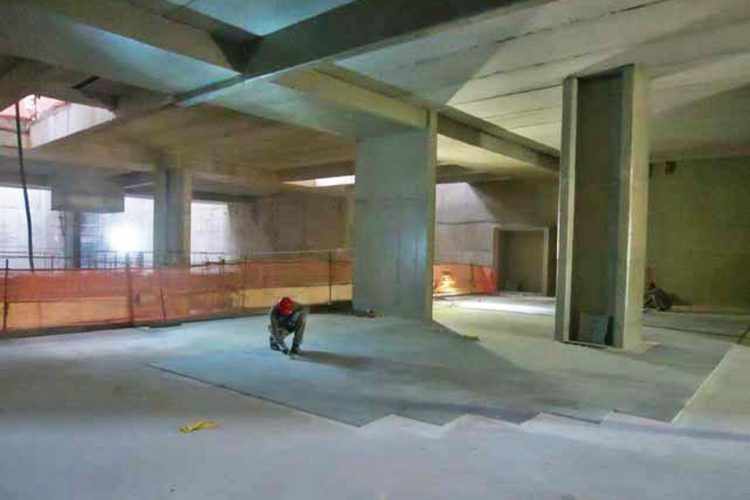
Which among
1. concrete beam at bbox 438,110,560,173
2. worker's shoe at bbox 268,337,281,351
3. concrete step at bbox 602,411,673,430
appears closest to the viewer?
concrete step at bbox 602,411,673,430

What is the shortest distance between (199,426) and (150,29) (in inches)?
185

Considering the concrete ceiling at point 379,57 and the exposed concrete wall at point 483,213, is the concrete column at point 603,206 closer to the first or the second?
the concrete ceiling at point 379,57

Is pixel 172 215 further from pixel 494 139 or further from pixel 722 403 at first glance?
pixel 722 403

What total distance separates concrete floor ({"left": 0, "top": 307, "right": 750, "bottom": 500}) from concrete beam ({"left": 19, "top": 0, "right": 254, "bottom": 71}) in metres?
3.84

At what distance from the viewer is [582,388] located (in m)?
5.48

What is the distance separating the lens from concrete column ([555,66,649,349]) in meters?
7.94

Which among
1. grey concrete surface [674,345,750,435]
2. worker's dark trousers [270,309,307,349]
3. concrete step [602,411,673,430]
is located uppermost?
worker's dark trousers [270,309,307,349]

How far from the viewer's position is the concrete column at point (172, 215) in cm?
1808

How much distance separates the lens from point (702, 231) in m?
15.5

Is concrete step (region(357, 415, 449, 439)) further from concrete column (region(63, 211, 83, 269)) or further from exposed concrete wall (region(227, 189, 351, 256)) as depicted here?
concrete column (region(63, 211, 83, 269))

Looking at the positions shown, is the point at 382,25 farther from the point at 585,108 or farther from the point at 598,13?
the point at 585,108

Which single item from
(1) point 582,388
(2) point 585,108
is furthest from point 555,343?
(2) point 585,108

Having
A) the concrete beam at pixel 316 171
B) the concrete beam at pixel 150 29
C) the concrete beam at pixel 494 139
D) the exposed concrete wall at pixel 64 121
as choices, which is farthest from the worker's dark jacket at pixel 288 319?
the concrete beam at pixel 316 171

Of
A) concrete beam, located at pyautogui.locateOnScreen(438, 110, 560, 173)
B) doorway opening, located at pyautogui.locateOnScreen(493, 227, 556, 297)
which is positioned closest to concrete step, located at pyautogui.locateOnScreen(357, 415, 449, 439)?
concrete beam, located at pyautogui.locateOnScreen(438, 110, 560, 173)
